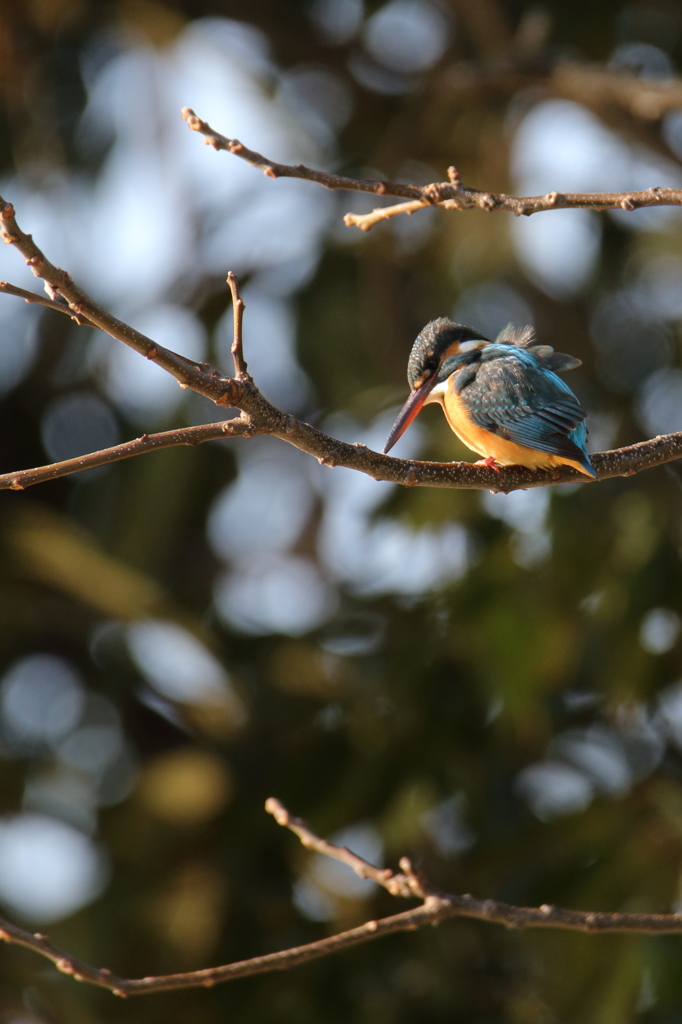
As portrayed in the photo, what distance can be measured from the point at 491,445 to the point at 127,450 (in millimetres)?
1211

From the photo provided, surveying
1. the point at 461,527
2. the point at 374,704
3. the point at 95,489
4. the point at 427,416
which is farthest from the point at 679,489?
the point at 95,489

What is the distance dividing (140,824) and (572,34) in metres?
4.82

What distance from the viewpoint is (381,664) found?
4.77 m

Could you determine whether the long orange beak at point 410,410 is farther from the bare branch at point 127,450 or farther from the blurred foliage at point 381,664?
the blurred foliage at point 381,664

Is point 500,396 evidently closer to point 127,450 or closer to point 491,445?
point 491,445

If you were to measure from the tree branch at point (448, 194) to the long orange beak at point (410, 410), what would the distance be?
813mm

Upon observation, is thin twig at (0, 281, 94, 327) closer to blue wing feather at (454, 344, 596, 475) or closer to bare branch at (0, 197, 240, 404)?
bare branch at (0, 197, 240, 404)

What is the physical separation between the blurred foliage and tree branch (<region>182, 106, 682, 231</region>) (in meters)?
2.10

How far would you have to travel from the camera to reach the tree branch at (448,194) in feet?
5.39

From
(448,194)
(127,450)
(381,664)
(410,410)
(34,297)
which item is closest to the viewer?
(34,297)

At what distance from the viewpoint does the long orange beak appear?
8.69 feet

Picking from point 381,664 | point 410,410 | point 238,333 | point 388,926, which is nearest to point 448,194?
point 238,333

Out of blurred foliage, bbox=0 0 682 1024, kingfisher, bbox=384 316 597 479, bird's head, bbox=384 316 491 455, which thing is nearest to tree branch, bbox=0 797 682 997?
kingfisher, bbox=384 316 597 479

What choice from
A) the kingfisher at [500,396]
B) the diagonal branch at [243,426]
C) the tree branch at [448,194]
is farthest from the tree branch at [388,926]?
the tree branch at [448,194]
